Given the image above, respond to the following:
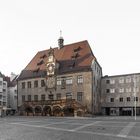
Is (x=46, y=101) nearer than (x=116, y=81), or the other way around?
(x=46, y=101)

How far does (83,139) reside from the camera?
22.1 meters

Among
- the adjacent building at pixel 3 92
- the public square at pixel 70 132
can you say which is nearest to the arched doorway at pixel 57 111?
the adjacent building at pixel 3 92

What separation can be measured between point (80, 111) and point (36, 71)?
2003cm

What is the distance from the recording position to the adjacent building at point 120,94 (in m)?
72.6

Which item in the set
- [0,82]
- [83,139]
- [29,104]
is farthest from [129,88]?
[83,139]

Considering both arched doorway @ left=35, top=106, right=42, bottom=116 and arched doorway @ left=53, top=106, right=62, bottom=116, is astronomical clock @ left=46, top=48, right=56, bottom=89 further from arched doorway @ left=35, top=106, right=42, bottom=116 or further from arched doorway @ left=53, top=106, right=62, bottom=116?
arched doorway @ left=53, top=106, right=62, bottom=116

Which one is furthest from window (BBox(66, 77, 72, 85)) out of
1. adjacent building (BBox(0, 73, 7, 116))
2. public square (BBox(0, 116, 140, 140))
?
public square (BBox(0, 116, 140, 140))

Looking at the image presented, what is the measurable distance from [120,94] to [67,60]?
1672 centimetres

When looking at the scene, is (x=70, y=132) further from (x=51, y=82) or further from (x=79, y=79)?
(x=51, y=82)

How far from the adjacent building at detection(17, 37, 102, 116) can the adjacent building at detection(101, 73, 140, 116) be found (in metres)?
2.26

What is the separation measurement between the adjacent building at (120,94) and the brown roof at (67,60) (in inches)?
429

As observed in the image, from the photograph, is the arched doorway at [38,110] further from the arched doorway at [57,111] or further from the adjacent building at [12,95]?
the adjacent building at [12,95]

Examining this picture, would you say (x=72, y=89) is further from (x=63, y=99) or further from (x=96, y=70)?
(x=96, y=70)

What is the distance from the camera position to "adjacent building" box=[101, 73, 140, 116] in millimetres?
72625
